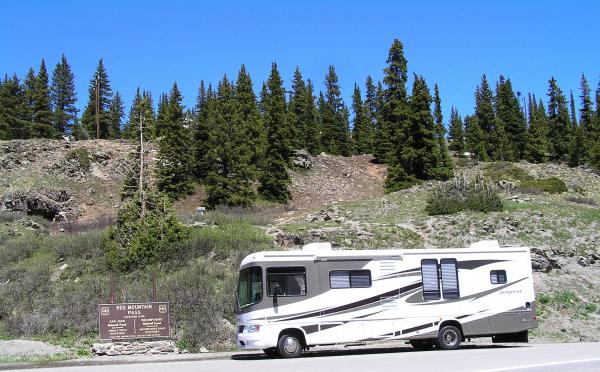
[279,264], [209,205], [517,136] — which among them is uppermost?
[517,136]

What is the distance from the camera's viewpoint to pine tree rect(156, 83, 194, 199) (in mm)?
53719

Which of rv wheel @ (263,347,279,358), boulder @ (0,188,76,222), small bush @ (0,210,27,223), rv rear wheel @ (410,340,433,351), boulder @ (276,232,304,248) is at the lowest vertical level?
rv rear wheel @ (410,340,433,351)

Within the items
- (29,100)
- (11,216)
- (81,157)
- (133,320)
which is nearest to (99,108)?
(29,100)

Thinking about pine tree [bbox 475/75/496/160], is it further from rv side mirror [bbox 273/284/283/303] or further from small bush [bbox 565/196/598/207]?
rv side mirror [bbox 273/284/283/303]

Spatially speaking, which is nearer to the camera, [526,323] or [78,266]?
[526,323]

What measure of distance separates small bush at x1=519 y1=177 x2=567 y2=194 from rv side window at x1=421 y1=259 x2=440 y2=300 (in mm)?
32383

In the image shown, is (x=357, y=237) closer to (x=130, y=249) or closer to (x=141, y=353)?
(x=130, y=249)

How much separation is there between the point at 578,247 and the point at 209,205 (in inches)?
1180

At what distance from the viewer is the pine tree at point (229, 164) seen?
49.1 m

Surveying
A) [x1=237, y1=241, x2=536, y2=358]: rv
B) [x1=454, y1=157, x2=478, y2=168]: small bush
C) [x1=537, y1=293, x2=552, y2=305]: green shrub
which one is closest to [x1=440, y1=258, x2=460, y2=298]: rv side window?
[x1=237, y1=241, x2=536, y2=358]: rv

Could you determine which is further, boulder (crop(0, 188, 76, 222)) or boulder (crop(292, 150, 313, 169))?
boulder (crop(292, 150, 313, 169))

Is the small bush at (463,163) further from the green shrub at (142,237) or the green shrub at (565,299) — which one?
the green shrub at (142,237)

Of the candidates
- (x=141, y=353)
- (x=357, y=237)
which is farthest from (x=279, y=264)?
(x=357, y=237)

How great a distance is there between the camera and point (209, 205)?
49156mm
